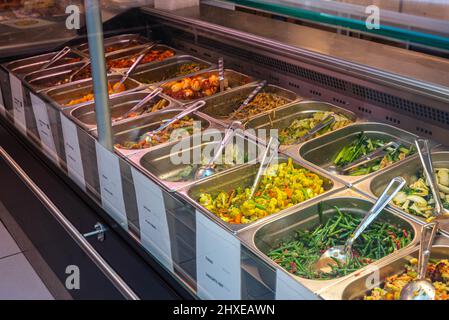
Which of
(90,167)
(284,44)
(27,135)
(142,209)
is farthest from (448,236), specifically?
(27,135)

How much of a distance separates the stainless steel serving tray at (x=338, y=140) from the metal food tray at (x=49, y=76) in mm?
1151

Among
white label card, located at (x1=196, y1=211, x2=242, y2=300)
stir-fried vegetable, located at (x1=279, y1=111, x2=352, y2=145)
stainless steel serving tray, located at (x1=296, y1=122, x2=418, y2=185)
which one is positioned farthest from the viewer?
stir-fried vegetable, located at (x1=279, y1=111, x2=352, y2=145)

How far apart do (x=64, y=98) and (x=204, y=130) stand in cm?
70

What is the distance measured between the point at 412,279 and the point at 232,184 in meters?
0.63

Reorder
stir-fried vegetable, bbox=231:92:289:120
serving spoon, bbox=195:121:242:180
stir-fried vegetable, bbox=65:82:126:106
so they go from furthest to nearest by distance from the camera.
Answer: stir-fried vegetable, bbox=65:82:126:106
stir-fried vegetable, bbox=231:92:289:120
serving spoon, bbox=195:121:242:180

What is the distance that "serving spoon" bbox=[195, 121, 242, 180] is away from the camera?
5.57 ft

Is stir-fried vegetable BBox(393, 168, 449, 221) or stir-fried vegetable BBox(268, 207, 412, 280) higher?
stir-fried vegetable BBox(393, 168, 449, 221)

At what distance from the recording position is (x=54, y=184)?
225 centimetres

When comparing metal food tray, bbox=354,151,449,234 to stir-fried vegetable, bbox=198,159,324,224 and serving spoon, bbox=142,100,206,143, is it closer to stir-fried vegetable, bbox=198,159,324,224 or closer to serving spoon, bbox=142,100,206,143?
stir-fried vegetable, bbox=198,159,324,224

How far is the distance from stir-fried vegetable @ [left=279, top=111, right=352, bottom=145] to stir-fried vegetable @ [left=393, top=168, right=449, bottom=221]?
0.36 meters

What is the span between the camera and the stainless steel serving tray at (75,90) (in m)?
2.28

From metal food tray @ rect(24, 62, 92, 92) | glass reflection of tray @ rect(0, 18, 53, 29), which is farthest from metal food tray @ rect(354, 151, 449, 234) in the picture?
glass reflection of tray @ rect(0, 18, 53, 29)

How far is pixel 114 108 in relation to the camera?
212 centimetres

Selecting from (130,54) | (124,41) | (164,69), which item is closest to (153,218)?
(164,69)
